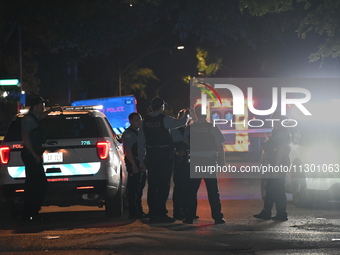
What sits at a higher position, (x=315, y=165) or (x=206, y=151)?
(x=206, y=151)

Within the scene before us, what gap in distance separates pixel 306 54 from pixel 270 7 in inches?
488

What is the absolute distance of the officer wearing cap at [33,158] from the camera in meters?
12.0

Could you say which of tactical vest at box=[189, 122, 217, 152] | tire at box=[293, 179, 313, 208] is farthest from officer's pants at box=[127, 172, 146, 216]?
tire at box=[293, 179, 313, 208]

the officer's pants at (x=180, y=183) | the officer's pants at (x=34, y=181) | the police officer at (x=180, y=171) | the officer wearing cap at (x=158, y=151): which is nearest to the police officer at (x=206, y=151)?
the officer wearing cap at (x=158, y=151)

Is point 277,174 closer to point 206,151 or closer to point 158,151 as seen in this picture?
point 206,151

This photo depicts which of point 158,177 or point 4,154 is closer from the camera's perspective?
point 158,177

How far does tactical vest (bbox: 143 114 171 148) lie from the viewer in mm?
12250

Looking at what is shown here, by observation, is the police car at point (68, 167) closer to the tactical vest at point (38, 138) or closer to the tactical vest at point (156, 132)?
the tactical vest at point (38, 138)

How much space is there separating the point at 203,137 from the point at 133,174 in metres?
1.65

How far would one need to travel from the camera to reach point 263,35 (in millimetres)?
28516

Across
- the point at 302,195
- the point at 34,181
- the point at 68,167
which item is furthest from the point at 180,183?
the point at 302,195

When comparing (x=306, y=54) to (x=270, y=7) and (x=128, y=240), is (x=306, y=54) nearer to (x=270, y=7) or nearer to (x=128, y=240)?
(x=270, y=7)

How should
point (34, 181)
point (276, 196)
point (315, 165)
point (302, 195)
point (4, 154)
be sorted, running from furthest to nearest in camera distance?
point (302, 195)
point (315, 165)
point (276, 196)
point (4, 154)
point (34, 181)

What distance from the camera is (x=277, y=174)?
12836 mm
